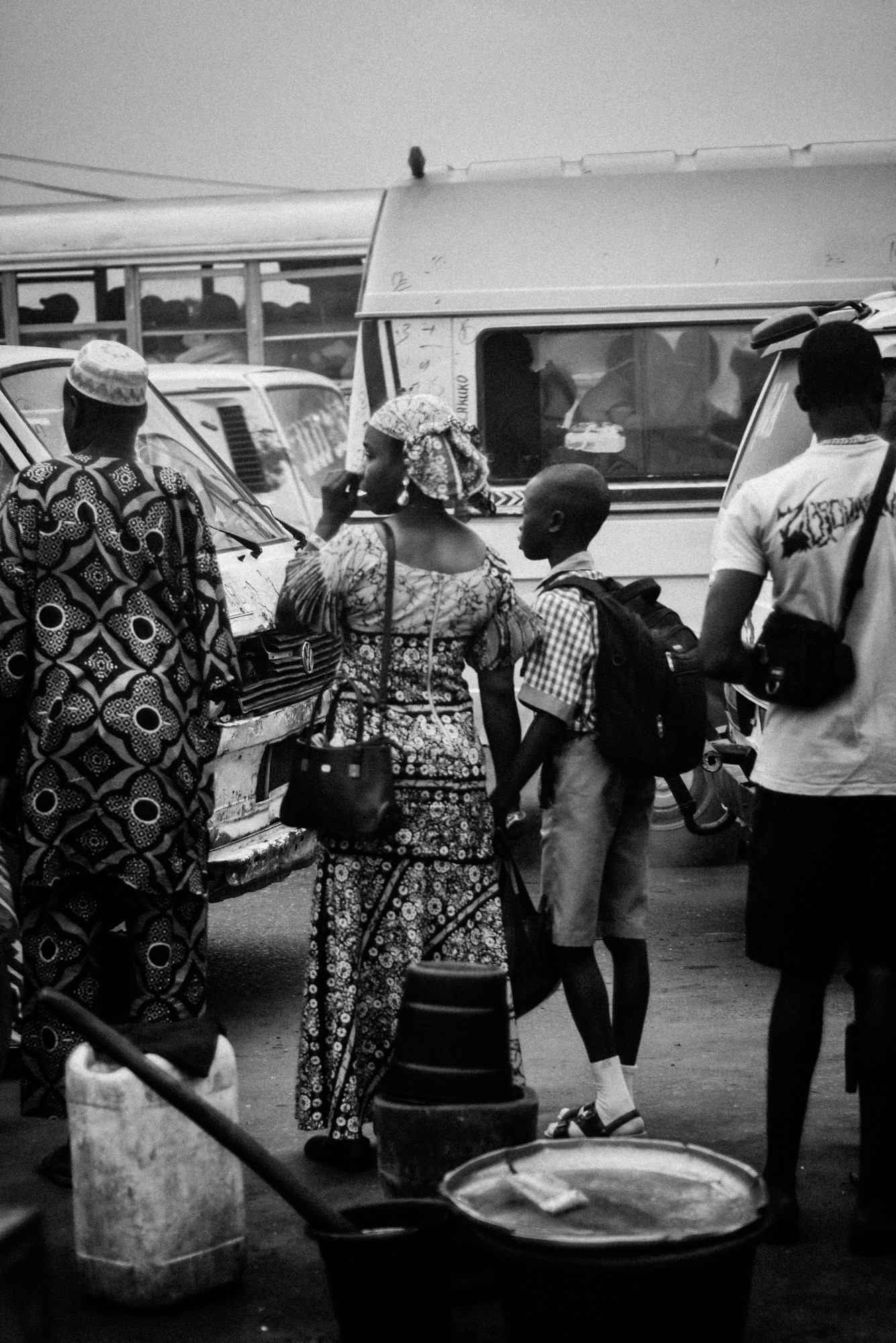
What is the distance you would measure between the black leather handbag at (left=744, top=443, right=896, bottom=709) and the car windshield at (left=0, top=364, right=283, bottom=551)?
3066 mm

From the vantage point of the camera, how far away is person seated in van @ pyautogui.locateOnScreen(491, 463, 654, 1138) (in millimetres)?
4691

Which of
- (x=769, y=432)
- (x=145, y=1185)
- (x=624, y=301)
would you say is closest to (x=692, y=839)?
(x=769, y=432)

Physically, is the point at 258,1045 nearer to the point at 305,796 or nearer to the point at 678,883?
the point at 305,796

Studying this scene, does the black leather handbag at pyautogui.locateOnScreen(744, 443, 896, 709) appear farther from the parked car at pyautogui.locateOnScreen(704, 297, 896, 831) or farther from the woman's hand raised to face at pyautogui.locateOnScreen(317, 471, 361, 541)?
the parked car at pyautogui.locateOnScreen(704, 297, 896, 831)

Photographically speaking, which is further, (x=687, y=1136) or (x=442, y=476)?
(x=687, y=1136)

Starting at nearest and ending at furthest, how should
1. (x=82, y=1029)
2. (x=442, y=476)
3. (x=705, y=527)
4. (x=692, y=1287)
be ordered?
(x=692, y=1287), (x=82, y=1029), (x=442, y=476), (x=705, y=527)

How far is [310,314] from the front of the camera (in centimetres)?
1386

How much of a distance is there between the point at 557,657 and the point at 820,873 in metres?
1.02

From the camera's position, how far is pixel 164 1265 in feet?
12.4

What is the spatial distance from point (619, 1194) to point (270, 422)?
10525 millimetres

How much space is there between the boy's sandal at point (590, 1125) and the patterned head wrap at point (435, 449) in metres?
1.54

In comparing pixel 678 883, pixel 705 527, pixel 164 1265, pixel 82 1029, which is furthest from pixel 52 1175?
pixel 705 527

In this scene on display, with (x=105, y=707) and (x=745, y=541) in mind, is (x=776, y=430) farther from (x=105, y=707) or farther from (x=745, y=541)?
(x=105, y=707)

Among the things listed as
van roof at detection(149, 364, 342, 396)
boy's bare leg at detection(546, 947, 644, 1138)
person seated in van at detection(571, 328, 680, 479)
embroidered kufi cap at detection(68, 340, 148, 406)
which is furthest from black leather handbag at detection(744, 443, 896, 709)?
van roof at detection(149, 364, 342, 396)
